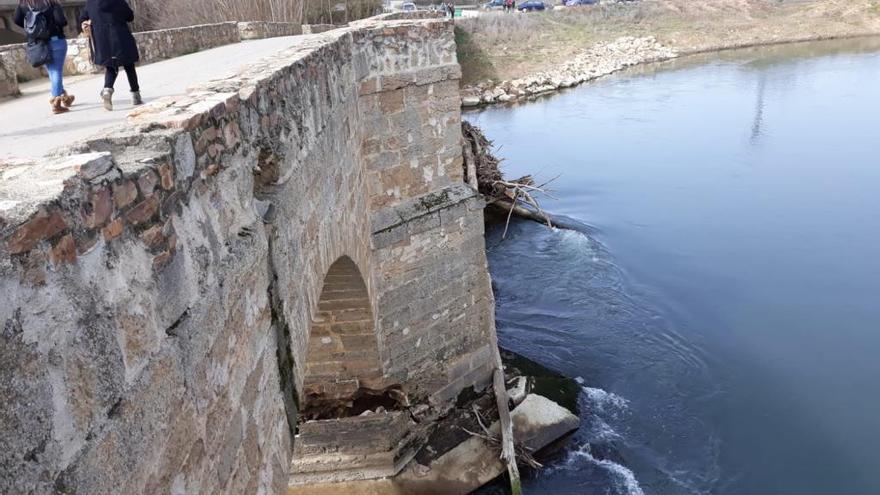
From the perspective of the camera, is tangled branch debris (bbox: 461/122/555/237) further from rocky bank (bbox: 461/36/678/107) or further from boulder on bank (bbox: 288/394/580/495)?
rocky bank (bbox: 461/36/678/107)

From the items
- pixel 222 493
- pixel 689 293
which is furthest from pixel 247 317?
pixel 689 293

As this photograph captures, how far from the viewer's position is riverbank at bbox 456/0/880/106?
98.8 ft

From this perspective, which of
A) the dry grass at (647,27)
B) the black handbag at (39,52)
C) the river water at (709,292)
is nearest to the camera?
the black handbag at (39,52)

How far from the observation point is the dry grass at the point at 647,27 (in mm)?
31578

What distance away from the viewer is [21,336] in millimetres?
1423

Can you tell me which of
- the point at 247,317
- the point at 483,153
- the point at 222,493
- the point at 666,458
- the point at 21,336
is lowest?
the point at 666,458

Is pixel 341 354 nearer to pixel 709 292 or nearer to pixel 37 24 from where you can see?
pixel 37 24

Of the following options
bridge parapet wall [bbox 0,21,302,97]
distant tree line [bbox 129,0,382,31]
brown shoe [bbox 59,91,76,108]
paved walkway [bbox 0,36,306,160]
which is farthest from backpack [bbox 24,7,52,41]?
distant tree line [bbox 129,0,382,31]

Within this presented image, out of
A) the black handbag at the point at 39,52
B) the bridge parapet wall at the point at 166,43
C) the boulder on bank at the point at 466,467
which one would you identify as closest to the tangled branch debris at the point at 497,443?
the boulder on bank at the point at 466,467

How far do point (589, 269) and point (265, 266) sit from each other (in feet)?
34.2

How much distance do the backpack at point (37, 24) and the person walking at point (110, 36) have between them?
0.27 meters

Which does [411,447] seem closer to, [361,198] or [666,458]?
[361,198]

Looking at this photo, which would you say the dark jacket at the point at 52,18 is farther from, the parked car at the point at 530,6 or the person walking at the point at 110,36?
the parked car at the point at 530,6

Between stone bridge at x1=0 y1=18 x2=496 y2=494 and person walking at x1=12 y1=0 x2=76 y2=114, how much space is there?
45 cm
